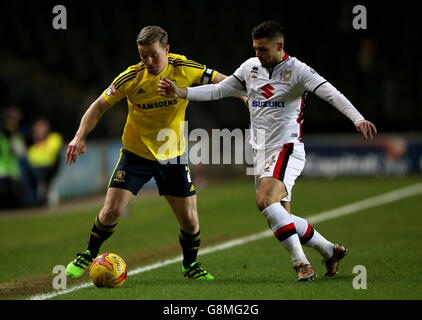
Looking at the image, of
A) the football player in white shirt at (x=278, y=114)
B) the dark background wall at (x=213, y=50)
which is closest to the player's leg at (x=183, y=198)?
the football player in white shirt at (x=278, y=114)

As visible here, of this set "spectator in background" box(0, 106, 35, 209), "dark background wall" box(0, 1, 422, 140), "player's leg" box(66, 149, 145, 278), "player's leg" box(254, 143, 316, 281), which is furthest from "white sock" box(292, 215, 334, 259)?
"dark background wall" box(0, 1, 422, 140)

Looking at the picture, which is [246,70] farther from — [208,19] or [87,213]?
[208,19]

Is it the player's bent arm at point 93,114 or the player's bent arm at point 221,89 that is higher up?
the player's bent arm at point 221,89

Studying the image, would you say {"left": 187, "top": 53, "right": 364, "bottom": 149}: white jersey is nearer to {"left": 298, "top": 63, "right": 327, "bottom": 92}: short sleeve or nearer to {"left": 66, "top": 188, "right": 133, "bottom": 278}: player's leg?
{"left": 298, "top": 63, "right": 327, "bottom": 92}: short sleeve

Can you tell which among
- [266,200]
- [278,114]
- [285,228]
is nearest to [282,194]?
[266,200]

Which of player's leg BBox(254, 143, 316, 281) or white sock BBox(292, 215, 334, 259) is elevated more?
player's leg BBox(254, 143, 316, 281)

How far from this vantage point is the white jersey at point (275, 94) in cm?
657

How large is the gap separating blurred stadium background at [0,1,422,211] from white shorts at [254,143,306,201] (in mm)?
11884

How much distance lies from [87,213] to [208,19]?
40.0 feet

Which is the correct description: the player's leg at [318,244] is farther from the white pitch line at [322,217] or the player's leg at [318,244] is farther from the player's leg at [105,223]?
the white pitch line at [322,217]

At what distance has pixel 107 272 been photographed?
6.41 m

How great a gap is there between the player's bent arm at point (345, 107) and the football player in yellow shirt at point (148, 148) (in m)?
1.22

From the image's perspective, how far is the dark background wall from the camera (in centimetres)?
2141
